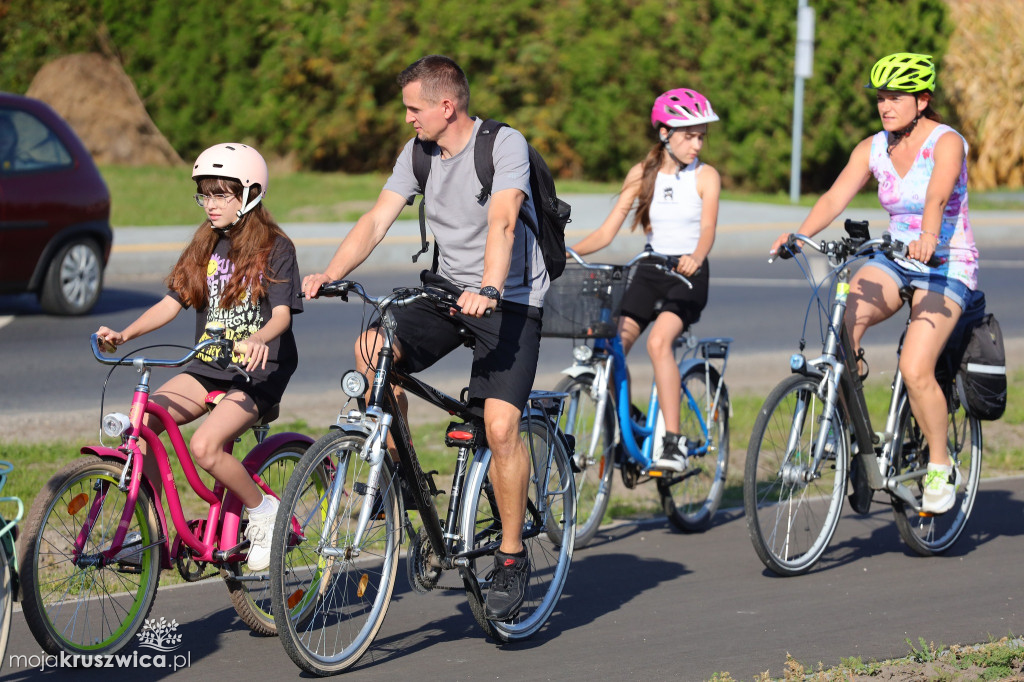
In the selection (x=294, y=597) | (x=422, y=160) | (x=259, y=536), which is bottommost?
(x=294, y=597)

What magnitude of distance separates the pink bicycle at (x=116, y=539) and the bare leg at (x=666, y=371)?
8.01ft

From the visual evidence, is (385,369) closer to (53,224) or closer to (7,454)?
(7,454)

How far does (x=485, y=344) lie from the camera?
191 inches

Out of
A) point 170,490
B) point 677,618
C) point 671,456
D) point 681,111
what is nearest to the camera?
point 170,490

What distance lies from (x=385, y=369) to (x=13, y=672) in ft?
4.89

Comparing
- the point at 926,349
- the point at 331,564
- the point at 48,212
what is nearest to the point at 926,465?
the point at 926,349

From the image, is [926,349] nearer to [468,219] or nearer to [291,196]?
[468,219]

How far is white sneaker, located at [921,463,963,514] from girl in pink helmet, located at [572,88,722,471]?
110cm

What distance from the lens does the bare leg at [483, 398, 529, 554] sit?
15.6 feet

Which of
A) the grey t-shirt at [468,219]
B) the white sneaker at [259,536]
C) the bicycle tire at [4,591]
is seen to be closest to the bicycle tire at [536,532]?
the grey t-shirt at [468,219]

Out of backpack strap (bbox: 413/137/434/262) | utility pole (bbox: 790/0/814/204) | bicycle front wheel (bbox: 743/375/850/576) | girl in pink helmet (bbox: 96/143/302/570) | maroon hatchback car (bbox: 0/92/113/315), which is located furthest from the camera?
utility pole (bbox: 790/0/814/204)

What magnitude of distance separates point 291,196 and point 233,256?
15.9m

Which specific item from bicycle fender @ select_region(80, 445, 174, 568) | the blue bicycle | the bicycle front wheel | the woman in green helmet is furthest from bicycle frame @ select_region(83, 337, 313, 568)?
the woman in green helmet

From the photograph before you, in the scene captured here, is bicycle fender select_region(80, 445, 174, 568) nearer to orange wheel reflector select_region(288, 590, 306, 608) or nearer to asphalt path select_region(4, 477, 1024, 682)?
asphalt path select_region(4, 477, 1024, 682)
